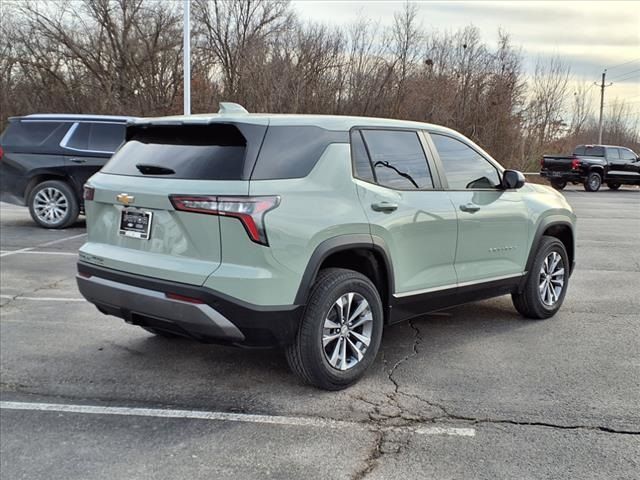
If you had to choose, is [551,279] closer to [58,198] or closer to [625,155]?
[58,198]

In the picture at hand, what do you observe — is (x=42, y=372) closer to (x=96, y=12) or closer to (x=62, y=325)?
(x=62, y=325)

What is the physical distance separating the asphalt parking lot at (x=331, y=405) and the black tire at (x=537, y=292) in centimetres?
15

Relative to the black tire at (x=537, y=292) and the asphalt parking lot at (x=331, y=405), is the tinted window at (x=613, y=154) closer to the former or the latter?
the asphalt parking lot at (x=331, y=405)

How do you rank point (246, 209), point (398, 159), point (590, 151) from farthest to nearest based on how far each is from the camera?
1. point (590, 151)
2. point (398, 159)
3. point (246, 209)

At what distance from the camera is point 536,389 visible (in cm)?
427

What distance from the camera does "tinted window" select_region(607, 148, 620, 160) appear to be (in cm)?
2630

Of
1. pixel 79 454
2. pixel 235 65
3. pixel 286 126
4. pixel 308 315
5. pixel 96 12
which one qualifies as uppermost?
pixel 96 12

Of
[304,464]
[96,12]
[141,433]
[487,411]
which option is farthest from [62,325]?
[96,12]

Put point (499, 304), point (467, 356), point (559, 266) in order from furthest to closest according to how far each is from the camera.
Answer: point (499, 304)
point (559, 266)
point (467, 356)

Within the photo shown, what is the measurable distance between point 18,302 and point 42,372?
230 cm

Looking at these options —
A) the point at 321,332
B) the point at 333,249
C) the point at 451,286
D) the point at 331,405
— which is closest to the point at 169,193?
the point at 333,249

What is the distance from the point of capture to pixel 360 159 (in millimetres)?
4340

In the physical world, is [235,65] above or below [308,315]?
above

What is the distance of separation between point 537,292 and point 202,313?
3.50m
